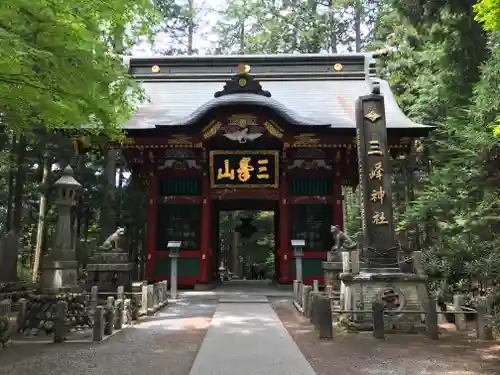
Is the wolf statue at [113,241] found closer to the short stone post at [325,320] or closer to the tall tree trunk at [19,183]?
the tall tree trunk at [19,183]

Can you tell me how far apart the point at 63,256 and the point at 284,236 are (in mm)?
7179

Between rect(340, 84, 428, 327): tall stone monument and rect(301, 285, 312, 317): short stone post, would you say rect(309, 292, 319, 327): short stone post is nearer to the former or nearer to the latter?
rect(340, 84, 428, 327): tall stone monument

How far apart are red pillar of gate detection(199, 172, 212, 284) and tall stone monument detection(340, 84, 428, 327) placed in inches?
265

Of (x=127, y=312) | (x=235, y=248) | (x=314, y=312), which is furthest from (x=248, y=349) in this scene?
(x=235, y=248)

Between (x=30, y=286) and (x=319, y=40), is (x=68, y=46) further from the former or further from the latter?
(x=319, y=40)

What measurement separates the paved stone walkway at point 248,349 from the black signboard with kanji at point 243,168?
20.6 feet

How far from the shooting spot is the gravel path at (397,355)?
17.6 ft

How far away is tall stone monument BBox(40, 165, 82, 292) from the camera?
30.2ft

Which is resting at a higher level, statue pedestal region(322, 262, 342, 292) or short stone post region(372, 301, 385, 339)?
statue pedestal region(322, 262, 342, 292)

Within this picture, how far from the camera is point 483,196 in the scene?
9.93m

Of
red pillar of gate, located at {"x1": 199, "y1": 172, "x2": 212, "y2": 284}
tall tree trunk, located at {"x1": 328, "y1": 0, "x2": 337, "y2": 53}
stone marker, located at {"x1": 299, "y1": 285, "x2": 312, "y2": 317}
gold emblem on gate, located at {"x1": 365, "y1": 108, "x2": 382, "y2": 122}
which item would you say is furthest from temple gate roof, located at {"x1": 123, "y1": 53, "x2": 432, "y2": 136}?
tall tree trunk, located at {"x1": 328, "y1": 0, "x2": 337, "y2": 53}

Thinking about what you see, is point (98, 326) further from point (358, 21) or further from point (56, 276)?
point (358, 21)

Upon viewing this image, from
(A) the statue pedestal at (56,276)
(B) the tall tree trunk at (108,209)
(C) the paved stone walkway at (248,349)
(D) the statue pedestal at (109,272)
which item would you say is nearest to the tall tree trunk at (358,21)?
(B) the tall tree trunk at (108,209)

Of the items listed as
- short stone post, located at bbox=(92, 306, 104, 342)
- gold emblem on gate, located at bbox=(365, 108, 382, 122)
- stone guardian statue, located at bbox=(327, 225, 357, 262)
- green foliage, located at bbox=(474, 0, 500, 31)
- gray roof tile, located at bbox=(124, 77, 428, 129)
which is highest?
gray roof tile, located at bbox=(124, 77, 428, 129)
